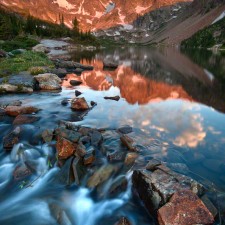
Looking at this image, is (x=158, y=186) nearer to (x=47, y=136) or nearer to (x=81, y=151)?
(x=81, y=151)

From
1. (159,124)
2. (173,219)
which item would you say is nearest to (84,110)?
(159,124)

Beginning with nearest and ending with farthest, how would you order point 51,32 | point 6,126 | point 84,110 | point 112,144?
point 112,144 → point 6,126 → point 84,110 → point 51,32

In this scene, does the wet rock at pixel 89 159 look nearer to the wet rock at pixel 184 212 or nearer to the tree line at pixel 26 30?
the wet rock at pixel 184 212

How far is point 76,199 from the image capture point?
28.3 feet

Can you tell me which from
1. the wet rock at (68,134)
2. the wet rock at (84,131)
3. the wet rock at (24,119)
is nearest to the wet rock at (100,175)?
the wet rock at (68,134)

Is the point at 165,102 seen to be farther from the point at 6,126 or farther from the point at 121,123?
the point at 6,126

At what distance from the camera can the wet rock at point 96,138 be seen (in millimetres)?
11553

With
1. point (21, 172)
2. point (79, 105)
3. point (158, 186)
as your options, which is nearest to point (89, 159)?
point (21, 172)

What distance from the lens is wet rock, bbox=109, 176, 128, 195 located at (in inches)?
349

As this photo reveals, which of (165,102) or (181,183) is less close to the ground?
(181,183)

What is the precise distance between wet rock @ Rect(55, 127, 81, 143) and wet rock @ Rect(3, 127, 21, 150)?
187 centimetres

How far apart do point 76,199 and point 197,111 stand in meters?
12.3

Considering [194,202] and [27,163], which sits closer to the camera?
[194,202]

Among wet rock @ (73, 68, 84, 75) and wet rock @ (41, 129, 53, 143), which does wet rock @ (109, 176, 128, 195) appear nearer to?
wet rock @ (41, 129, 53, 143)
